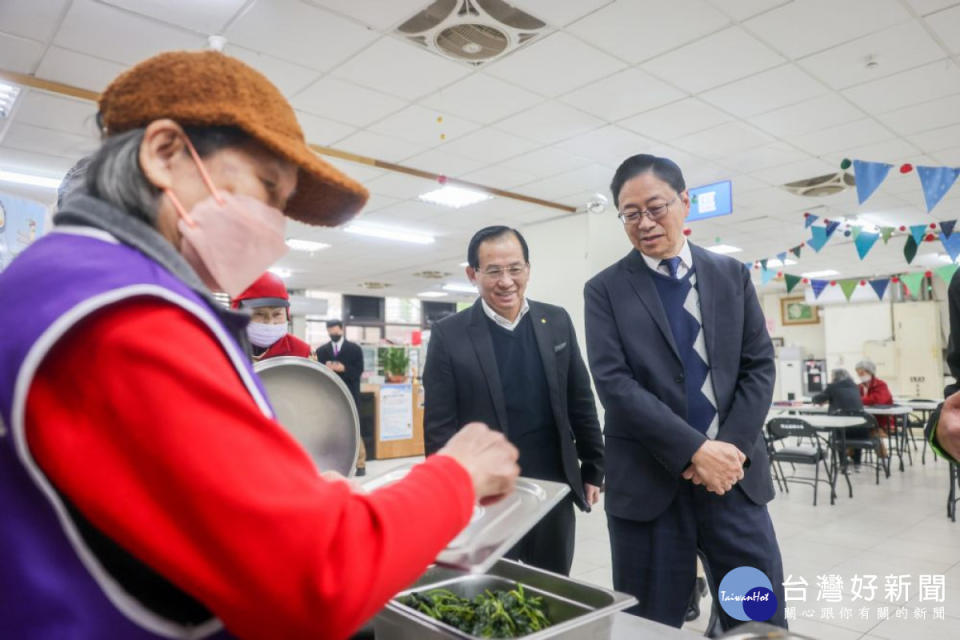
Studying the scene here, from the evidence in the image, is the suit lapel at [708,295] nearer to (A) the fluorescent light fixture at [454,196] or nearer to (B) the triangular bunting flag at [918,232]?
(A) the fluorescent light fixture at [454,196]

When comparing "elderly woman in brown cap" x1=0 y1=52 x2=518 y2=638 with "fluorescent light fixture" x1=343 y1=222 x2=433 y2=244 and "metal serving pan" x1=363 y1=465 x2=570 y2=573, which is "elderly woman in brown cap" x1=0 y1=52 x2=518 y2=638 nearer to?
"metal serving pan" x1=363 y1=465 x2=570 y2=573

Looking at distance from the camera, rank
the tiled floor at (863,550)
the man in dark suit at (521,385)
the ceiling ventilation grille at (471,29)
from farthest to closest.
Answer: the ceiling ventilation grille at (471,29), the tiled floor at (863,550), the man in dark suit at (521,385)

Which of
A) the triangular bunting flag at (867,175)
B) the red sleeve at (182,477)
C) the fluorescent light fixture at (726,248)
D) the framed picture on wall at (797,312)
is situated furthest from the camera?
the framed picture on wall at (797,312)

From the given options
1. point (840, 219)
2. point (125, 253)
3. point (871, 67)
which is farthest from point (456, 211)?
point (125, 253)

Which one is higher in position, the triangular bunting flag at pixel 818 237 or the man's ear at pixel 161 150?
the triangular bunting flag at pixel 818 237

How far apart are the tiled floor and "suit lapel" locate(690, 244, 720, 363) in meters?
2.01

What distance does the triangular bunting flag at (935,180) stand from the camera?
17.0ft

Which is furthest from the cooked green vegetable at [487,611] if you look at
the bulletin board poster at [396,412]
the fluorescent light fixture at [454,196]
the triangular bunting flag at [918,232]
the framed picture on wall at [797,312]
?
the framed picture on wall at [797,312]

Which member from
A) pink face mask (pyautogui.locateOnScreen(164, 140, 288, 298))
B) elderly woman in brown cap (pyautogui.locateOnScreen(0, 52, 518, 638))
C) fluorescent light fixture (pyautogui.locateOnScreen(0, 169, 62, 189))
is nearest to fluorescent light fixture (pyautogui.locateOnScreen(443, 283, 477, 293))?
fluorescent light fixture (pyautogui.locateOnScreen(0, 169, 62, 189))

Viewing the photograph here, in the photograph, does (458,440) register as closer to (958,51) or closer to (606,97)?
(606,97)

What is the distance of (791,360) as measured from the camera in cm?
1455

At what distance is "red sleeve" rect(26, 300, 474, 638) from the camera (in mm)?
521

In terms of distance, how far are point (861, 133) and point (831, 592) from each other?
3.68 metres

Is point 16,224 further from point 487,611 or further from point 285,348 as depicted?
point 487,611
